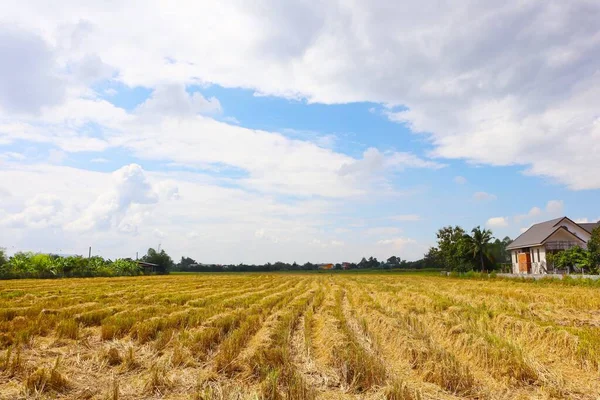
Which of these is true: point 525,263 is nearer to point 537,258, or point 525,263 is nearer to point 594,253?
point 537,258

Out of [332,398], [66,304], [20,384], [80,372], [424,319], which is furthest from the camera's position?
[66,304]

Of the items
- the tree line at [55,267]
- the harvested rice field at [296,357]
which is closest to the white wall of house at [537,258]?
the harvested rice field at [296,357]

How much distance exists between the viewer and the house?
155ft

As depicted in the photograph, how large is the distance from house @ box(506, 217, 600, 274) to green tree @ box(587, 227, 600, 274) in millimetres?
8852

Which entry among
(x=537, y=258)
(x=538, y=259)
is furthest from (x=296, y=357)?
(x=537, y=258)

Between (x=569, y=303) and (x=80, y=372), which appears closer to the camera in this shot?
(x=80, y=372)

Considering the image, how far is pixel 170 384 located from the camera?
652 centimetres

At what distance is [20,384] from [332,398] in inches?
188

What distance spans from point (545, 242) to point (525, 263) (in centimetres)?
693

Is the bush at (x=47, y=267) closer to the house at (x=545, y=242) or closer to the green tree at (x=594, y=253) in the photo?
the house at (x=545, y=242)

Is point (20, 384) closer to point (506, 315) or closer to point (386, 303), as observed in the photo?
point (506, 315)

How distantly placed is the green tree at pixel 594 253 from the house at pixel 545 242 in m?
8.85

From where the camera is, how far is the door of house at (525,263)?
5247cm

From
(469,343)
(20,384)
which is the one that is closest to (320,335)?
(469,343)
